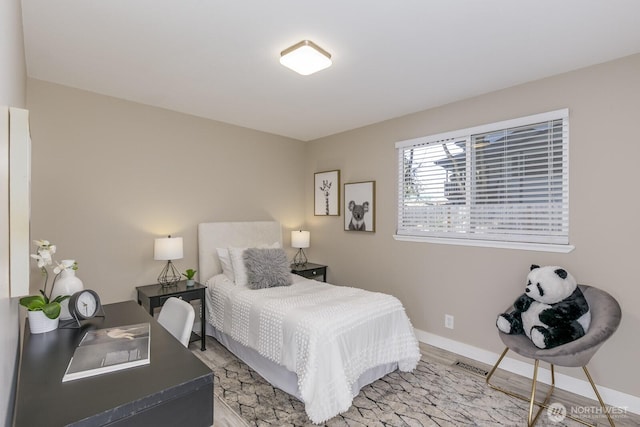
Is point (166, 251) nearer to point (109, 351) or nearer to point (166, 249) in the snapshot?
point (166, 249)

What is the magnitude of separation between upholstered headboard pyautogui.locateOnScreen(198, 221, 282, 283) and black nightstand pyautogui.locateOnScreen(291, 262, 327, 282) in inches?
19.6

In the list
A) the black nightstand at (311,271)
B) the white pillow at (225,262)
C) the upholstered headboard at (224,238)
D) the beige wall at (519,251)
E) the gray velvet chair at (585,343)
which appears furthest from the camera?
the black nightstand at (311,271)

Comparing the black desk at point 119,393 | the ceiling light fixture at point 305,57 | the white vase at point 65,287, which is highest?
the ceiling light fixture at point 305,57

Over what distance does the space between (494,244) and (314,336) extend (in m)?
1.84

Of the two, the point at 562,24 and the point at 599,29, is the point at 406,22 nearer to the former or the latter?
the point at 562,24

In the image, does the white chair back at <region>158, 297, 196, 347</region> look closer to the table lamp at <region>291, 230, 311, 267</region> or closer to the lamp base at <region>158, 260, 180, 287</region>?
the lamp base at <region>158, 260, 180, 287</region>

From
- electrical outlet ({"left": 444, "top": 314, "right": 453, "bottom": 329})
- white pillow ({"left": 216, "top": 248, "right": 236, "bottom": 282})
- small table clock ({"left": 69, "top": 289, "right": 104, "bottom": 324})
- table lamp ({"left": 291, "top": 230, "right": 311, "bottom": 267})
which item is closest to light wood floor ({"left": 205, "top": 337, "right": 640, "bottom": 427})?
electrical outlet ({"left": 444, "top": 314, "right": 453, "bottom": 329})

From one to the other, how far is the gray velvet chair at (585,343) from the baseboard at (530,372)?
0.96 feet

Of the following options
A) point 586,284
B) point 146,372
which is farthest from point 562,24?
point 146,372

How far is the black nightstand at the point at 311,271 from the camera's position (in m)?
4.06

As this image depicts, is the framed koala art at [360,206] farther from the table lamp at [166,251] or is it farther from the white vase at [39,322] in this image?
the white vase at [39,322]

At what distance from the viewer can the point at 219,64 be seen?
7.86 feet

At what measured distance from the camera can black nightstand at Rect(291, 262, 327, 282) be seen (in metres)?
4.06

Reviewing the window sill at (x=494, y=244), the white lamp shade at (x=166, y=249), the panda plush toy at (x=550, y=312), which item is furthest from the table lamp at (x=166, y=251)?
the panda plush toy at (x=550, y=312)
